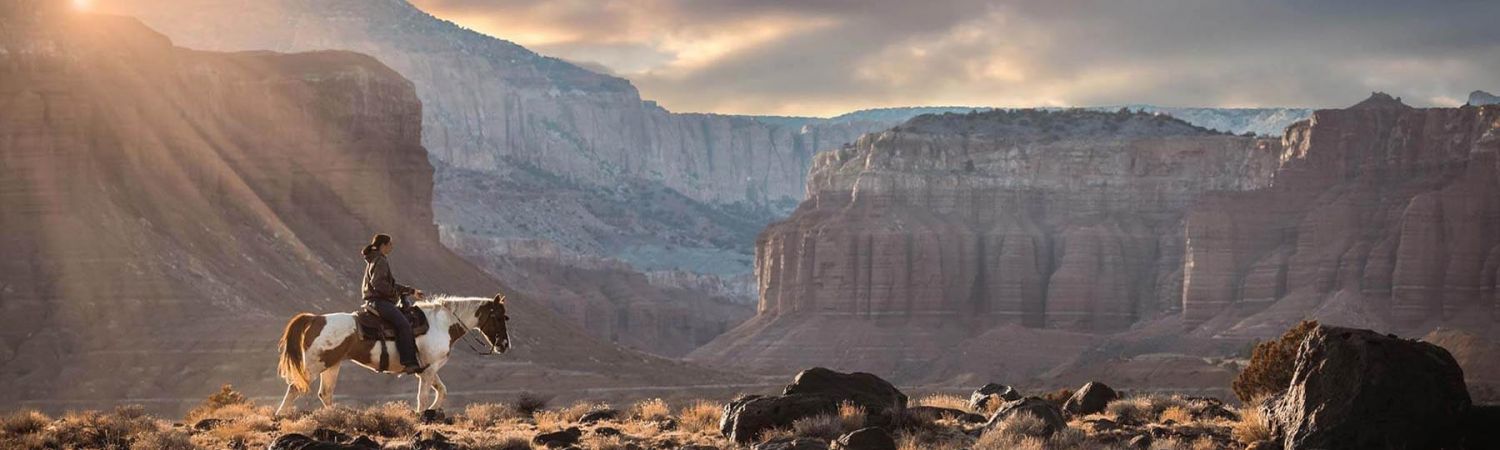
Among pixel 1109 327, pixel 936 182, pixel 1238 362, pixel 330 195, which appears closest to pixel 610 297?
pixel 936 182

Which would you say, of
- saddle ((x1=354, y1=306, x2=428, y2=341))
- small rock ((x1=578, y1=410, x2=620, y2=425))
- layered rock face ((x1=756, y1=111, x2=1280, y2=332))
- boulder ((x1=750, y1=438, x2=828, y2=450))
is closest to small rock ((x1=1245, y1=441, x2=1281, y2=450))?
boulder ((x1=750, y1=438, x2=828, y2=450))

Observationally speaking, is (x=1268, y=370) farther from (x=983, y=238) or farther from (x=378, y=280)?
(x=983, y=238)

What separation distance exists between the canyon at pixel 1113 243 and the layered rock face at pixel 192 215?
2813 centimetres

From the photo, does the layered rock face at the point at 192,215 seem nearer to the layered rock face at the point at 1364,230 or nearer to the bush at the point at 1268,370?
the layered rock face at the point at 1364,230

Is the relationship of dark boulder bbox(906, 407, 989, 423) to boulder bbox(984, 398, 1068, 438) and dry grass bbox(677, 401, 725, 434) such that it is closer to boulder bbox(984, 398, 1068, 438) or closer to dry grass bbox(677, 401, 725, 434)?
boulder bbox(984, 398, 1068, 438)

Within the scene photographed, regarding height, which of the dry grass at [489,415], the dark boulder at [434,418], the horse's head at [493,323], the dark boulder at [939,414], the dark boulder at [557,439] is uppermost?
the horse's head at [493,323]

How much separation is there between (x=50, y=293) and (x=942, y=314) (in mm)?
79809

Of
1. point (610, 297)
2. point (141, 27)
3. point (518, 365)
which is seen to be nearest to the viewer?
point (518, 365)

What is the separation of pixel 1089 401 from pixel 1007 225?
5359 inches

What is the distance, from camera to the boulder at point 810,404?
25.4m

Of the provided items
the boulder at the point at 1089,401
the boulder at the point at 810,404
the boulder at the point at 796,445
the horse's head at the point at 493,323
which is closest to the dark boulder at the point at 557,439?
the boulder at the point at 810,404

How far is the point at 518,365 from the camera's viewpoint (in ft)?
320

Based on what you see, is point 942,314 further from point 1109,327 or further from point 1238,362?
point 1238,362

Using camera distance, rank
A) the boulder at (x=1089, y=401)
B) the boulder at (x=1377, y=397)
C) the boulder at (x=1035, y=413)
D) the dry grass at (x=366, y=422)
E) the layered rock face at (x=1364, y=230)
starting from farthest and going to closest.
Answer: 1. the layered rock face at (x=1364, y=230)
2. the boulder at (x=1089, y=401)
3. the dry grass at (x=366, y=422)
4. the boulder at (x=1035, y=413)
5. the boulder at (x=1377, y=397)
